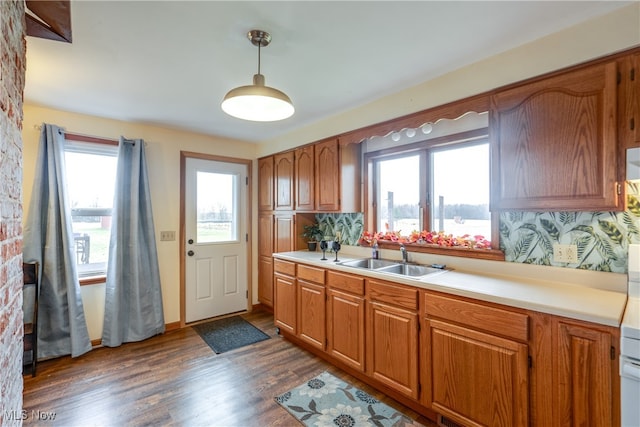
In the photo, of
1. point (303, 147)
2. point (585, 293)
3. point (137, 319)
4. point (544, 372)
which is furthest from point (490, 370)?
point (137, 319)

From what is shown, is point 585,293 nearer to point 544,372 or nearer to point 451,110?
point 544,372

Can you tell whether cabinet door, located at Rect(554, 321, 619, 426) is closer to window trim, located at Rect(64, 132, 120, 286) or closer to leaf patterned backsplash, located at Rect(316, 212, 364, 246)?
leaf patterned backsplash, located at Rect(316, 212, 364, 246)

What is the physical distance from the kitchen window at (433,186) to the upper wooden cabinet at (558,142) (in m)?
0.40

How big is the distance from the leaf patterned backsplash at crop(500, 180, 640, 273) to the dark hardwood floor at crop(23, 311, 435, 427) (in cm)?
131

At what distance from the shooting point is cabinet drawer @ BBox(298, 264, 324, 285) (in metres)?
2.65

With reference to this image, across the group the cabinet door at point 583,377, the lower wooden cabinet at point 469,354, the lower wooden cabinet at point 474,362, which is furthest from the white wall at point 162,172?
the cabinet door at point 583,377

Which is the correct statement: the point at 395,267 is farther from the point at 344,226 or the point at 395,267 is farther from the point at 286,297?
the point at 286,297

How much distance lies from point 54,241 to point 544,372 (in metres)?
3.78

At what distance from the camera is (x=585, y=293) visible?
5.16 ft

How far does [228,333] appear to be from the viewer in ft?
10.7

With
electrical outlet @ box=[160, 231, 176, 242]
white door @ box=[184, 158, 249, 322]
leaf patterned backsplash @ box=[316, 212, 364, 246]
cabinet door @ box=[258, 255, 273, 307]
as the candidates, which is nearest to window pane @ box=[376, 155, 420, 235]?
leaf patterned backsplash @ box=[316, 212, 364, 246]

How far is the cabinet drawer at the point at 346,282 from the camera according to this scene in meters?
2.30

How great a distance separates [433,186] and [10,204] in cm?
264

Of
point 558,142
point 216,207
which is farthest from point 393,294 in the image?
point 216,207
